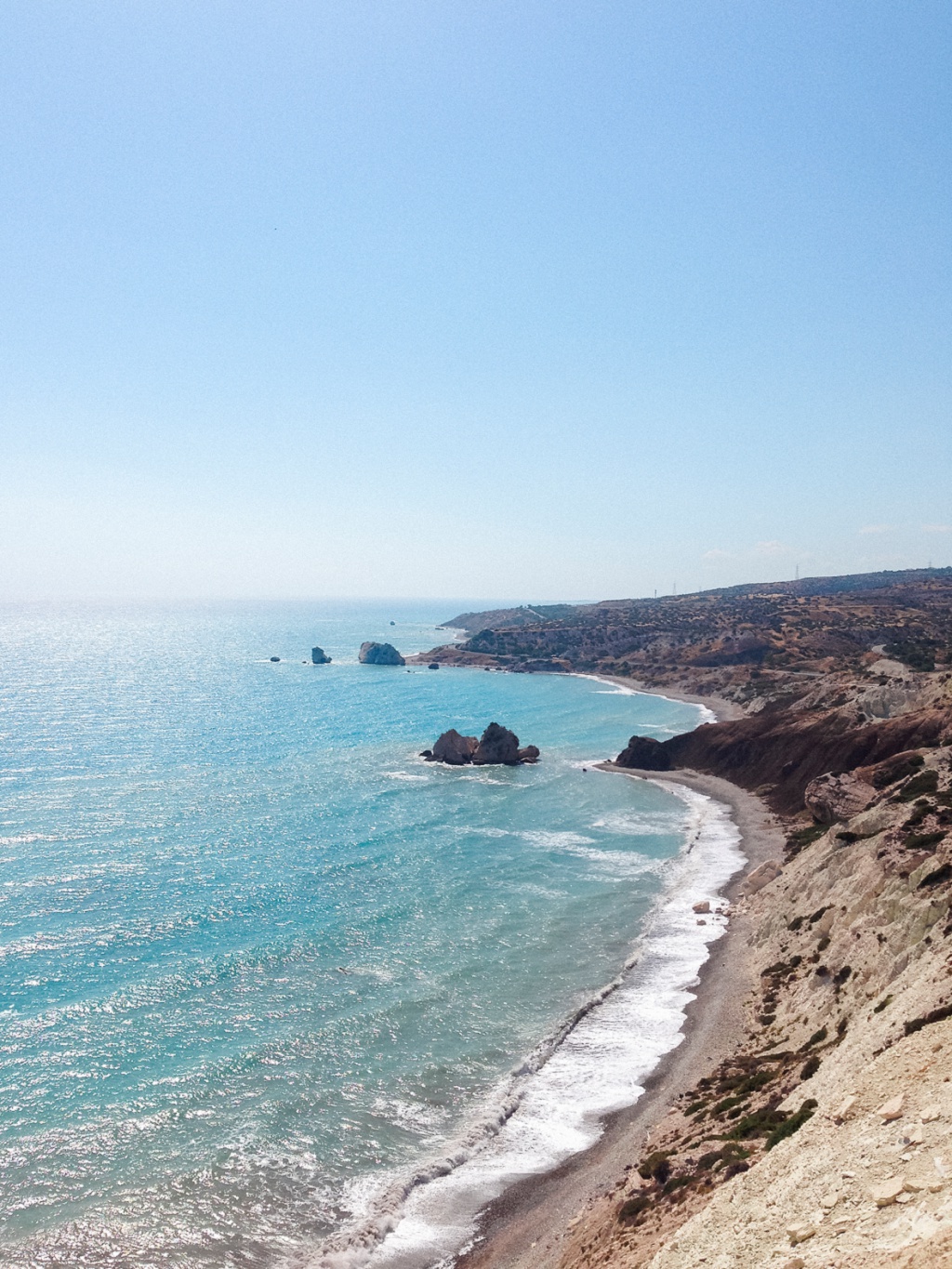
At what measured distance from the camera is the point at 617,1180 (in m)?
25.0

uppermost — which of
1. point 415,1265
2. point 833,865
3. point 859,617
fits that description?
point 859,617

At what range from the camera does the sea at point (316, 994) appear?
2573 cm

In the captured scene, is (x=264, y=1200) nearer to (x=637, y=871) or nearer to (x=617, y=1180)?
(x=617, y=1180)

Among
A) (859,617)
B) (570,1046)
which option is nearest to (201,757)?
(570,1046)

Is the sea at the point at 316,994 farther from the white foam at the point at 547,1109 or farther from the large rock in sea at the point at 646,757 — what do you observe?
the large rock in sea at the point at 646,757

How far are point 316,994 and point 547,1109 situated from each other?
13.7 metres

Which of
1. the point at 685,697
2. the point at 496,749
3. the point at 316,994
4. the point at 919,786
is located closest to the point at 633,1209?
the point at 316,994

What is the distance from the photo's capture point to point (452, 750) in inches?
3858

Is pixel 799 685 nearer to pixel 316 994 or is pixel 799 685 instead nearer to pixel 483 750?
pixel 483 750

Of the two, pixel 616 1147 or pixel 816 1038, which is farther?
pixel 816 1038

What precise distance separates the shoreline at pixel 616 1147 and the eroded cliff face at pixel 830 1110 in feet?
2.31

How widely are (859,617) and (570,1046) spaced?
568 ft

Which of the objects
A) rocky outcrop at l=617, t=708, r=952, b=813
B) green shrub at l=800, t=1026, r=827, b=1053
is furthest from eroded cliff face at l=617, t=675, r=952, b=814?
green shrub at l=800, t=1026, r=827, b=1053

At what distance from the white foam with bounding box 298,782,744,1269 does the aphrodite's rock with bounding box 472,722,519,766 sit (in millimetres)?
50424
